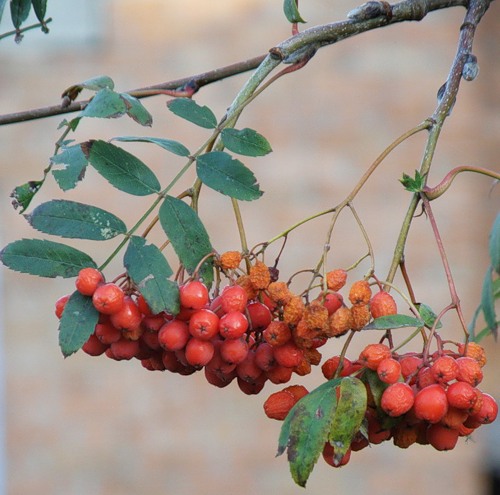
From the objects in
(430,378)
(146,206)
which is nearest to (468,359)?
(430,378)

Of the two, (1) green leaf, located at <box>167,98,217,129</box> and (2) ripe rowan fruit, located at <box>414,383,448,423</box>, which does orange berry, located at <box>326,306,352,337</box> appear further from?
(1) green leaf, located at <box>167,98,217,129</box>

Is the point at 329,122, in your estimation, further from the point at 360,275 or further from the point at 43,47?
the point at 43,47

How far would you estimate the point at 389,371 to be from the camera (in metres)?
0.74

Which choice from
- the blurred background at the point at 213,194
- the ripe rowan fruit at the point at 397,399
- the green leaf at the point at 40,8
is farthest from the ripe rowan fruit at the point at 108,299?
the blurred background at the point at 213,194

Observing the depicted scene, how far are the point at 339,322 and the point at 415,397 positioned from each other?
83 millimetres

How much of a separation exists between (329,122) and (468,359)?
7.72 ft

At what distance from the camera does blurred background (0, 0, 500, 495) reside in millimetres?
3014

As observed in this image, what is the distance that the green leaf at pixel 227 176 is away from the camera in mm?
885

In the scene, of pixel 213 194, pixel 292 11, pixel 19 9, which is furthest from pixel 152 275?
pixel 213 194

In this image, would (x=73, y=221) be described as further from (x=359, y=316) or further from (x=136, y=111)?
(x=359, y=316)

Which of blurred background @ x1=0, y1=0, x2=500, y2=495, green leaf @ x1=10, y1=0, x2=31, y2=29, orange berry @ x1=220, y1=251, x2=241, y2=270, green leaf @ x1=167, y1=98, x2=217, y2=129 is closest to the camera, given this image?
orange berry @ x1=220, y1=251, x2=241, y2=270

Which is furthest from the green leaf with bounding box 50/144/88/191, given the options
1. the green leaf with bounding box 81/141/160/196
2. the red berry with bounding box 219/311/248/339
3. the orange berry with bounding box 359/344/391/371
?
the orange berry with bounding box 359/344/391/371

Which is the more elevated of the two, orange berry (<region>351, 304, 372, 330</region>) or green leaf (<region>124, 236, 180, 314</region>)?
green leaf (<region>124, 236, 180, 314</region>)

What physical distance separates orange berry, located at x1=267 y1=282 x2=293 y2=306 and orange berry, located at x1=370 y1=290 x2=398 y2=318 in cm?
7
